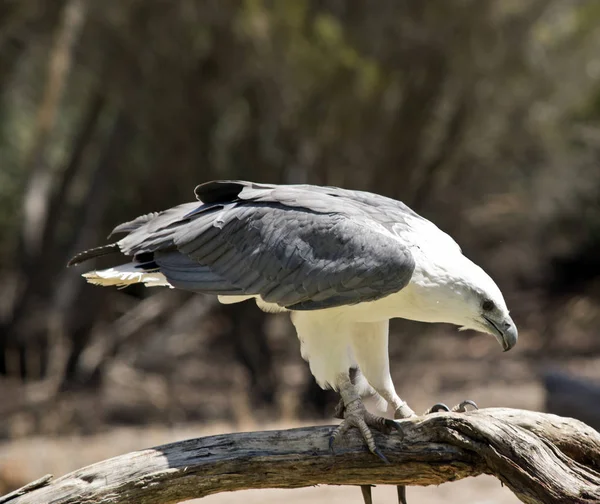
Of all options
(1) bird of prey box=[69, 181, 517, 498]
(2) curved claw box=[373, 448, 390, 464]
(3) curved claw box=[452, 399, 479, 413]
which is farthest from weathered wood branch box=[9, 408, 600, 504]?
(3) curved claw box=[452, 399, 479, 413]

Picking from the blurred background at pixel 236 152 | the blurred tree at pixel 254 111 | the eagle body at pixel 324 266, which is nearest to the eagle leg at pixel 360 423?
the eagle body at pixel 324 266

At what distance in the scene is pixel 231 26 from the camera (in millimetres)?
10867

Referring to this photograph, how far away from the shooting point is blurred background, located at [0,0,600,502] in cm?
1078

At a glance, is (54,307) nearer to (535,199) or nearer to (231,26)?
(231,26)

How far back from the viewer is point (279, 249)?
4.75m

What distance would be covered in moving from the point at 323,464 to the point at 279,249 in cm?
111

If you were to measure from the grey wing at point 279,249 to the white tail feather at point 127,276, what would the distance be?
8 cm

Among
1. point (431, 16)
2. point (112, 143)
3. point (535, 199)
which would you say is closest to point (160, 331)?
point (112, 143)

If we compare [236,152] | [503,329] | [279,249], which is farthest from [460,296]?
[236,152]

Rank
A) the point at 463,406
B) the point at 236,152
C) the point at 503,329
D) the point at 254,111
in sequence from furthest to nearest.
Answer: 1. the point at 236,152
2. the point at 254,111
3. the point at 463,406
4. the point at 503,329

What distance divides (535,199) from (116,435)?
8.27 metres

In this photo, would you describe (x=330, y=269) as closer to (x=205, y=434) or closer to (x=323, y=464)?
(x=323, y=464)

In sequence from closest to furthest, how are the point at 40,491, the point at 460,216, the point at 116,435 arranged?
the point at 40,491 < the point at 116,435 < the point at 460,216

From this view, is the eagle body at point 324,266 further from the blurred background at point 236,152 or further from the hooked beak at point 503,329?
the blurred background at point 236,152
